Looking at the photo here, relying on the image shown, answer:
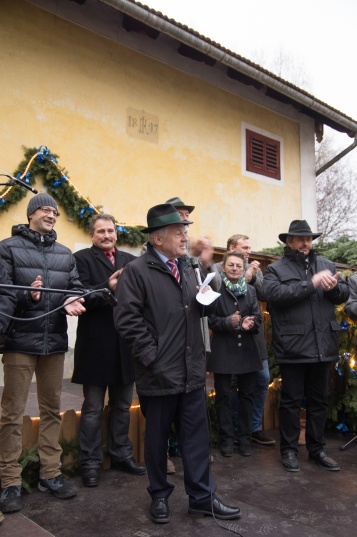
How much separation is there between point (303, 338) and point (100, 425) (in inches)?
74.6

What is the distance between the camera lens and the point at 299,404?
15.2ft

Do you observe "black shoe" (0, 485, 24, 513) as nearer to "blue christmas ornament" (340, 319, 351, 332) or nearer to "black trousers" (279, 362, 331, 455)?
"black trousers" (279, 362, 331, 455)

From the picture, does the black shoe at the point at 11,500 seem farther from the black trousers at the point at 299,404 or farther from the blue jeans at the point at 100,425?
the black trousers at the point at 299,404

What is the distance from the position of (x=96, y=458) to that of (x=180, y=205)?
217cm

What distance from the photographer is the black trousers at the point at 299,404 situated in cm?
461

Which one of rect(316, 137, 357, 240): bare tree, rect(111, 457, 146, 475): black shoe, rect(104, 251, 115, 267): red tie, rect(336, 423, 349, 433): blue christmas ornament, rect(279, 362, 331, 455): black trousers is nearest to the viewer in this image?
rect(111, 457, 146, 475): black shoe

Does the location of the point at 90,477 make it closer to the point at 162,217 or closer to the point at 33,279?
the point at 33,279

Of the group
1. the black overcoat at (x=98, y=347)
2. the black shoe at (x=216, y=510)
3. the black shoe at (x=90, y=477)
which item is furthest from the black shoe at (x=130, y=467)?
the black shoe at (x=216, y=510)

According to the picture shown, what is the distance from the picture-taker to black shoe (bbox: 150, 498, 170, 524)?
335 centimetres

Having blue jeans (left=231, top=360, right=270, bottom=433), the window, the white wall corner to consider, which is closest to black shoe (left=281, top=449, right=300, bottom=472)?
blue jeans (left=231, top=360, right=270, bottom=433)

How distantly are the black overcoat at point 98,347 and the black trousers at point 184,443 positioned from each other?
2.01 feet

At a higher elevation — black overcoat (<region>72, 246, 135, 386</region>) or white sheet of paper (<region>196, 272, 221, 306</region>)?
white sheet of paper (<region>196, 272, 221, 306</region>)

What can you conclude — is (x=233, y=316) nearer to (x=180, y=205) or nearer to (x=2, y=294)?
(x=180, y=205)

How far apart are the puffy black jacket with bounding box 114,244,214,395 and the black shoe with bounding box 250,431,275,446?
6.72 feet
